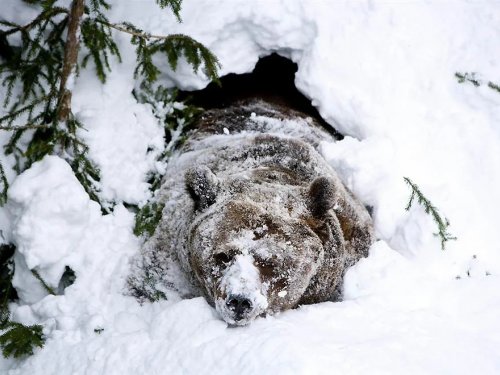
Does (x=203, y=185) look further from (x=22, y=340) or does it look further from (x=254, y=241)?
(x=22, y=340)

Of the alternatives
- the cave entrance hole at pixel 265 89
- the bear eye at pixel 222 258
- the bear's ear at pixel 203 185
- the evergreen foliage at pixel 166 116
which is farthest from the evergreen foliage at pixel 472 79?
the bear eye at pixel 222 258

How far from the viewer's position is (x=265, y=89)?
275 inches

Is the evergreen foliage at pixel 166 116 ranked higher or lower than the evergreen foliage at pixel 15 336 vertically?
higher

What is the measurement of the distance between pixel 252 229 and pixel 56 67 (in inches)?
105

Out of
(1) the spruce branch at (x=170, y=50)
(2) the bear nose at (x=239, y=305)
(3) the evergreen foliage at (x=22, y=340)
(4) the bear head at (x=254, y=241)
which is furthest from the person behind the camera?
(1) the spruce branch at (x=170, y=50)

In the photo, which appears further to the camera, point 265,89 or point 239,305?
point 265,89

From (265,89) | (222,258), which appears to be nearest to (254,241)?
(222,258)

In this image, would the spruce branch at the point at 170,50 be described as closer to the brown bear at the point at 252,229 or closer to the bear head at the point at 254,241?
the brown bear at the point at 252,229

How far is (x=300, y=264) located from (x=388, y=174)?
1.87 meters

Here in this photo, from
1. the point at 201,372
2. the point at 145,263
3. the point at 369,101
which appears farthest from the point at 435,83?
the point at 201,372

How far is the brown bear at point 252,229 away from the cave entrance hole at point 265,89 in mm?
487

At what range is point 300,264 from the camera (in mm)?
4184

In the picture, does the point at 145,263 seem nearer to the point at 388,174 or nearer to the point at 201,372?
the point at 201,372

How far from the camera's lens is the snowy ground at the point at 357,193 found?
12.2 feet
